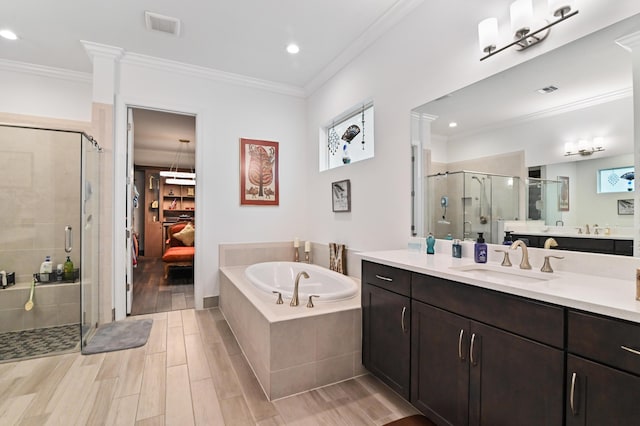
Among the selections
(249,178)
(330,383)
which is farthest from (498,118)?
(249,178)

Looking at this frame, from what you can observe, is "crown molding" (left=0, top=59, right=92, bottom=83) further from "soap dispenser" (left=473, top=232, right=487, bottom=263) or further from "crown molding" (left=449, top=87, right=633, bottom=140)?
"soap dispenser" (left=473, top=232, right=487, bottom=263)

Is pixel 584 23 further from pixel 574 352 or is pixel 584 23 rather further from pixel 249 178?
pixel 249 178

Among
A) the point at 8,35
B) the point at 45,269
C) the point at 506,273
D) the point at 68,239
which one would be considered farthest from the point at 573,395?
the point at 8,35

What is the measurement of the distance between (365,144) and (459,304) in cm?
214

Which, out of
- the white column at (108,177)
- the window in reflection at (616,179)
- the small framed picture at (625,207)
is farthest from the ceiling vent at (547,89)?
the white column at (108,177)

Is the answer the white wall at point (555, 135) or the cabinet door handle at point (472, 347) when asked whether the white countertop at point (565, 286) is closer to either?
the cabinet door handle at point (472, 347)

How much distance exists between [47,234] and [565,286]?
4.41m

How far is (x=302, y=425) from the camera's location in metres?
1.72

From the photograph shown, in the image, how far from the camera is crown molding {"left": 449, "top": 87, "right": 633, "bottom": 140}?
139 cm

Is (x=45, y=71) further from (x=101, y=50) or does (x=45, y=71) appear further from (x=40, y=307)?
(x=40, y=307)

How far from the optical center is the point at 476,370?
1384 mm

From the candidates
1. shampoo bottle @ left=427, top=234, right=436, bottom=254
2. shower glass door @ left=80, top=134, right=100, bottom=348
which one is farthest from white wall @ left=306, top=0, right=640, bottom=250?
shower glass door @ left=80, top=134, right=100, bottom=348

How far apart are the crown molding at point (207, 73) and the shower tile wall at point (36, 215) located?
3.52 feet

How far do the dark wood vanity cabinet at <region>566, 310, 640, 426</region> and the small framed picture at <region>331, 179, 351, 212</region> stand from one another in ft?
7.92
